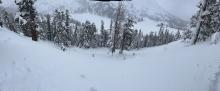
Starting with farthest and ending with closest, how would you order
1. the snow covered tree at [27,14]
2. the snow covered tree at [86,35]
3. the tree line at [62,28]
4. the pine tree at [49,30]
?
the snow covered tree at [86,35]
the pine tree at [49,30]
the tree line at [62,28]
the snow covered tree at [27,14]

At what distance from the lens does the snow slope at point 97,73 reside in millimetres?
10871

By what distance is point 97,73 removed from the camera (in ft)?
41.4

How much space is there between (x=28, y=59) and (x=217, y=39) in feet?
45.2

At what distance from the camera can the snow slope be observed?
10.9 meters

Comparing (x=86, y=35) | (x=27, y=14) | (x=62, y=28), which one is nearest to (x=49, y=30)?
(x=62, y=28)

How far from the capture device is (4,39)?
15.6 m

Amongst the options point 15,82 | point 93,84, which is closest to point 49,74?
point 15,82

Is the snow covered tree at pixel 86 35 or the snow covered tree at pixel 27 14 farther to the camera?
the snow covered tree at pixel 86 35

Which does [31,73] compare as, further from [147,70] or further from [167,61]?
[167,61]

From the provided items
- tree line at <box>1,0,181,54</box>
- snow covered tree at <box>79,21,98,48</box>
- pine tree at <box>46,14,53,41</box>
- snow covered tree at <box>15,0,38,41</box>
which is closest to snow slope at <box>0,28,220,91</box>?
snow covered tree at <box>15,0,38,41</box>

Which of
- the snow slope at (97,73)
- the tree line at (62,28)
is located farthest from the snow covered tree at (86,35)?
the snow slope at (97,73)

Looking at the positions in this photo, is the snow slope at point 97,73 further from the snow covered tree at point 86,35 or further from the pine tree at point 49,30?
the snow covered tree at point 86,35

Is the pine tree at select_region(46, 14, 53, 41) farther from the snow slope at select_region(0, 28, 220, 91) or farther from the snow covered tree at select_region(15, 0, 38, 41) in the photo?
the snow slope at select_region(0, 28, 220, 91)

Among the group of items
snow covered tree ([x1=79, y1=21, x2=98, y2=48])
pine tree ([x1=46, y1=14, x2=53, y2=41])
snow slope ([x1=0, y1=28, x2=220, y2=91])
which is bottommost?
snow covered tree ([x1=79, y1=21, x2=98, y2=48])
